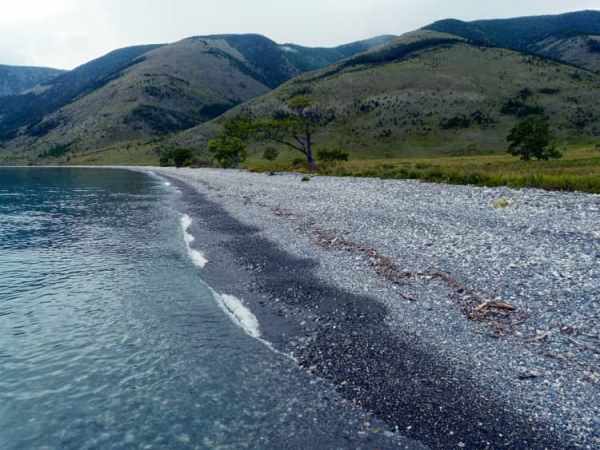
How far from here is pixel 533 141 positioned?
74.4 meters

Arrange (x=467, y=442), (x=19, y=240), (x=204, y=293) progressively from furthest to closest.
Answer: (x=19, y=240) < (x=204, y=293) < (x=467, y=442)

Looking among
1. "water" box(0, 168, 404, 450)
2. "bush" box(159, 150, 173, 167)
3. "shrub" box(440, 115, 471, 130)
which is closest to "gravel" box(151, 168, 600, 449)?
"water" box(0, 168, 404, 450)

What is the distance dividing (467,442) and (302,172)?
68.6 meters

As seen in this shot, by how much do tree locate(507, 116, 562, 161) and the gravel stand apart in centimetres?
4836

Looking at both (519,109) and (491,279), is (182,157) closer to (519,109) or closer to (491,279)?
(519,109)

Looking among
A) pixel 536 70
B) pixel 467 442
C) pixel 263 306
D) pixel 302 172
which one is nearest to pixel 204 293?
pixel 263 306

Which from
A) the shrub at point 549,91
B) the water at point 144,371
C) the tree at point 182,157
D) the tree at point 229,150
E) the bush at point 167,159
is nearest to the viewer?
the water at point 144,371

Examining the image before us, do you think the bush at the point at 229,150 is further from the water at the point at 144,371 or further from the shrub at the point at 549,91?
the shrub at the point at 549,91

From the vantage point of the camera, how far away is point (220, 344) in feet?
46.4

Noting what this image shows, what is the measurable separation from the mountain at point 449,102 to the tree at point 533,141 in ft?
151

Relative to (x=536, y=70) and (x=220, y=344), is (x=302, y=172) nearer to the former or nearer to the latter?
(x=220, y=344)

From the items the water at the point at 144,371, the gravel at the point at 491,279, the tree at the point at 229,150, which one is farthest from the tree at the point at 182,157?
the water at the point at 144,371

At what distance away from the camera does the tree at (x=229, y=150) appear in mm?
113938

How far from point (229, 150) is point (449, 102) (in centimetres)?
8911
